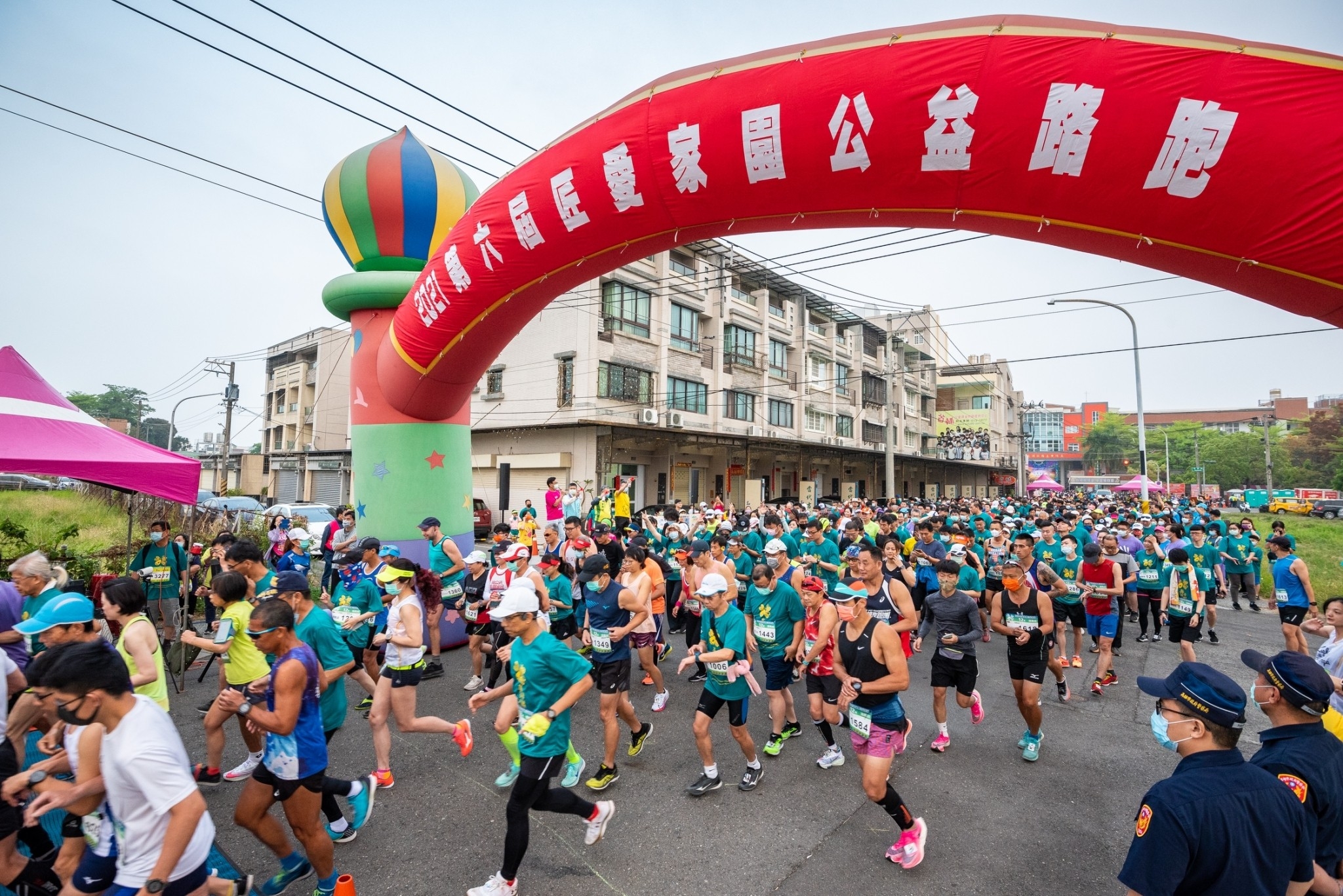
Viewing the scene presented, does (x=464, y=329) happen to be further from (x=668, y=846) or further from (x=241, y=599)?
(x=668, y=846)

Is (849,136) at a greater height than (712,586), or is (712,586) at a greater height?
(849,136)

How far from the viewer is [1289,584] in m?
8.50

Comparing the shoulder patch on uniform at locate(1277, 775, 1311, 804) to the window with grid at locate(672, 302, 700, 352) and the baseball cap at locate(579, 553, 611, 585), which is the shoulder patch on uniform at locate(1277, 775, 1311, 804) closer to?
the baseball cap at locate(579, 553, 611, 585)

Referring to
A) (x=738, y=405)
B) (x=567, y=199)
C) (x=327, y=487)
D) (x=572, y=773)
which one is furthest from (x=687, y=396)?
(x=327, y=487)

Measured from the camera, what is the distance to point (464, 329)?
26.1 feet

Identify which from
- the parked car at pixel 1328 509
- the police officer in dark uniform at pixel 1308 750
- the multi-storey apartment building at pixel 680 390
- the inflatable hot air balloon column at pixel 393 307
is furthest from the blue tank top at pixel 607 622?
the parked car at pixel 1328 509

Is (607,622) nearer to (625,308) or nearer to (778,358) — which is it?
(625,308)

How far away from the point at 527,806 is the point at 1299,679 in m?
4.21

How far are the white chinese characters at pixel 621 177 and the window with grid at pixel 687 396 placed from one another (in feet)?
69.3

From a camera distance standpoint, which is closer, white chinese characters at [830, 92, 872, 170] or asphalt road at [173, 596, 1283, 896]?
asphalt road at [173, 596, 1283, 896]

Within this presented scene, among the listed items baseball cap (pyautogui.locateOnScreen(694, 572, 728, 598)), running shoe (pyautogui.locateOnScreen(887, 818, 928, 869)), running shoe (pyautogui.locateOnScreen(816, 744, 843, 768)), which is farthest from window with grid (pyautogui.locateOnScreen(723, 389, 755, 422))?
running shoe (pyautogui.locateOnScreen(887, 818, 928, 869))

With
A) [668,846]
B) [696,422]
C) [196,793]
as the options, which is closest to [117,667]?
[196,793]

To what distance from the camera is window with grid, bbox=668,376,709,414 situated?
2725 centimetres

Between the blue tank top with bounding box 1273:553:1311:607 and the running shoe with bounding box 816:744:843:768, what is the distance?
747 centimetres
